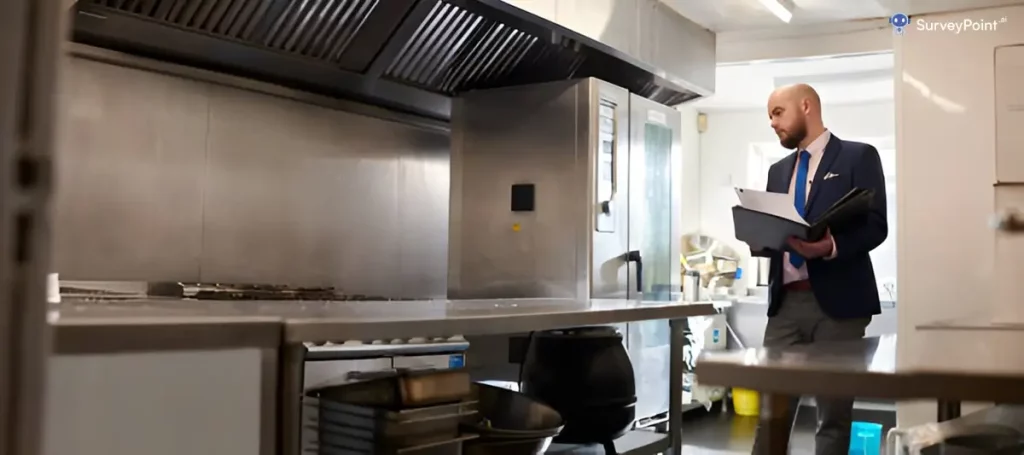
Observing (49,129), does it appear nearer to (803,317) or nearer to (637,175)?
(803,317)

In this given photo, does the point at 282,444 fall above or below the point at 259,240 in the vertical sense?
below

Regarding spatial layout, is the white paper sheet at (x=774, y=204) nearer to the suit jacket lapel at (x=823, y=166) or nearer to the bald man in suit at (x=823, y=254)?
the bald man in suit at (x=823, y=254)

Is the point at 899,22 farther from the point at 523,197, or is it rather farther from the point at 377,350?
the point at 377,350

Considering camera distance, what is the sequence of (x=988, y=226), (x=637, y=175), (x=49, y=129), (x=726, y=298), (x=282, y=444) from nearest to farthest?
1. (x=49, y=129)
2. (x=282, y=444)
3. (x=637, y=175)
4. (x=988, y=226)
5. (x=726, y=298)

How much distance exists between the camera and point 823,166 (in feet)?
9.58

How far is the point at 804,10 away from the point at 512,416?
120 inches

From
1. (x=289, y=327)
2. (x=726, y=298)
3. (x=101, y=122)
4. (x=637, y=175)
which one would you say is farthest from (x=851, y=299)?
(x=726, y=298)

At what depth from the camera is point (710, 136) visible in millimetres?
6918

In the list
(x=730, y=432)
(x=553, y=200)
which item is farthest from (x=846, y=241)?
(x=730, y=432)

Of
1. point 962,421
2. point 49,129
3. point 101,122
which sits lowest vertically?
point 962,421

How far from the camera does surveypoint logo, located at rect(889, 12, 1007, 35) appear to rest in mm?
3951

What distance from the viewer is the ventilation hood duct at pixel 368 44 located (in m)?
2.27

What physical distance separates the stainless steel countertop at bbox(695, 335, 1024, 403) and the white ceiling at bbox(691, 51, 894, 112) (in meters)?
3.97

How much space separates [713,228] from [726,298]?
2.26 ft
